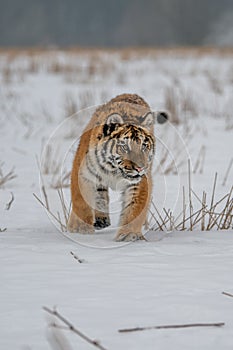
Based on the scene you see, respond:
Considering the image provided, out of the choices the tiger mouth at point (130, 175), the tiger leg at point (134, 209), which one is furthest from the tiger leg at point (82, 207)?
the tiger mouth at point (130, 175)

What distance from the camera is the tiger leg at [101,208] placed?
4.46 m

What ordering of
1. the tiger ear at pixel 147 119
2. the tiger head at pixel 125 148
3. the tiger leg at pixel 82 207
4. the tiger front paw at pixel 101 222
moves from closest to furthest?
the tiger head at pixel 125 148 → the tiger ear at pixel 147 119 → the tiger leg at pixel 82 207 → the tiger front paw at pixel 101 222

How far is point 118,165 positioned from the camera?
396 centimetres

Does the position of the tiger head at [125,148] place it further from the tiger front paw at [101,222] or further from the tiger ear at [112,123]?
the tiger front paw at [101,222]

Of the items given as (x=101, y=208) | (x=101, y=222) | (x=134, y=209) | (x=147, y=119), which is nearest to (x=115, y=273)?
(x=134, y=209)

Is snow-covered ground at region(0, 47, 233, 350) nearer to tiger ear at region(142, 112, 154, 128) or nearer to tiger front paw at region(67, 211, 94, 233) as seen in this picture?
tiger front paw at region(67, 211, 94, 233)

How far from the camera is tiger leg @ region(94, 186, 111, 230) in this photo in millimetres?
4461

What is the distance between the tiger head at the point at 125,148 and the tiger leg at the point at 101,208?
1.27 feet

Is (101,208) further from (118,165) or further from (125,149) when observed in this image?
(125,149)

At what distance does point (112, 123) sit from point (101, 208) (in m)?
0.91

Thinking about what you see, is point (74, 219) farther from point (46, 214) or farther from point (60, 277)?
point (60, 277)

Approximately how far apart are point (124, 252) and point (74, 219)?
0.88 m

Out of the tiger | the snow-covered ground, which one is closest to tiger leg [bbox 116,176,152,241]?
the tiger

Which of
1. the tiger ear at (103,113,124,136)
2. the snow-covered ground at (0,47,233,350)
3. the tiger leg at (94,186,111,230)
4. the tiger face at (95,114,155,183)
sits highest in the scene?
the tiger ear at (103,113,124,136)
